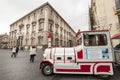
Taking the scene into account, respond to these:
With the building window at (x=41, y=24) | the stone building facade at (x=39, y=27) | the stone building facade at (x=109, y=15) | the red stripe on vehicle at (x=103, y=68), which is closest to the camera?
the red stripe on vehicle at (x=103, y=68)

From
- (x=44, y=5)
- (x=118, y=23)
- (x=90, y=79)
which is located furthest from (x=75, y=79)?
(x=44, y=5)

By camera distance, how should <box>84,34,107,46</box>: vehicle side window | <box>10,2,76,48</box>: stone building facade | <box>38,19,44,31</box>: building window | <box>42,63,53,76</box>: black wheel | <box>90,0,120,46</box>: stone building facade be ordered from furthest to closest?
1. <box>38,19,44,31</box>: building window
2. <box>10,2,76,48</box>: stone building facade
3. <box>90,0,120,46</box>: stone building facade
4. <box>42,63,53,76</box>: black wheel
5. <box>84,34,107,46</box>: vehicle side window

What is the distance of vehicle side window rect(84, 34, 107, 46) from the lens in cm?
571

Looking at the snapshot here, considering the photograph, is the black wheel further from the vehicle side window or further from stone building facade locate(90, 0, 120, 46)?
stone building facade locate(90, 0, 120, 46)

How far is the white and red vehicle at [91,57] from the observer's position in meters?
5.61

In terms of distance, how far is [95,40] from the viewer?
5.79 m

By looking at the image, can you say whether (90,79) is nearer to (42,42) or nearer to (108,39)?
(108,39)

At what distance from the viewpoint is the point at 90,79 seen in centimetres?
569

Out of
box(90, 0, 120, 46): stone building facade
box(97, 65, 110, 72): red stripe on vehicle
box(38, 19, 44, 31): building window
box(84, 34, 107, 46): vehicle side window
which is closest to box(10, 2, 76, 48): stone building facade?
box(38, 19, 44, 31): building window

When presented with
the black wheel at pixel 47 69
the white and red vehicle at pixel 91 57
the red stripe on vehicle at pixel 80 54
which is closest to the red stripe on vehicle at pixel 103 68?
the white and red vehicle at pixel 91 57

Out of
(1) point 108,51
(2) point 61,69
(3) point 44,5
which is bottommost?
(2) point 61,69

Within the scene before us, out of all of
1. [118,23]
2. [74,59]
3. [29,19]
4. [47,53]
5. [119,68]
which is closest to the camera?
[74,59]

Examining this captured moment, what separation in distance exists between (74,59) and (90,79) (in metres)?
1.35

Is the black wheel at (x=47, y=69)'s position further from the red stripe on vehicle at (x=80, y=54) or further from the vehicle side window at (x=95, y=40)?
the vehicle side window at (x=95, y=40)
